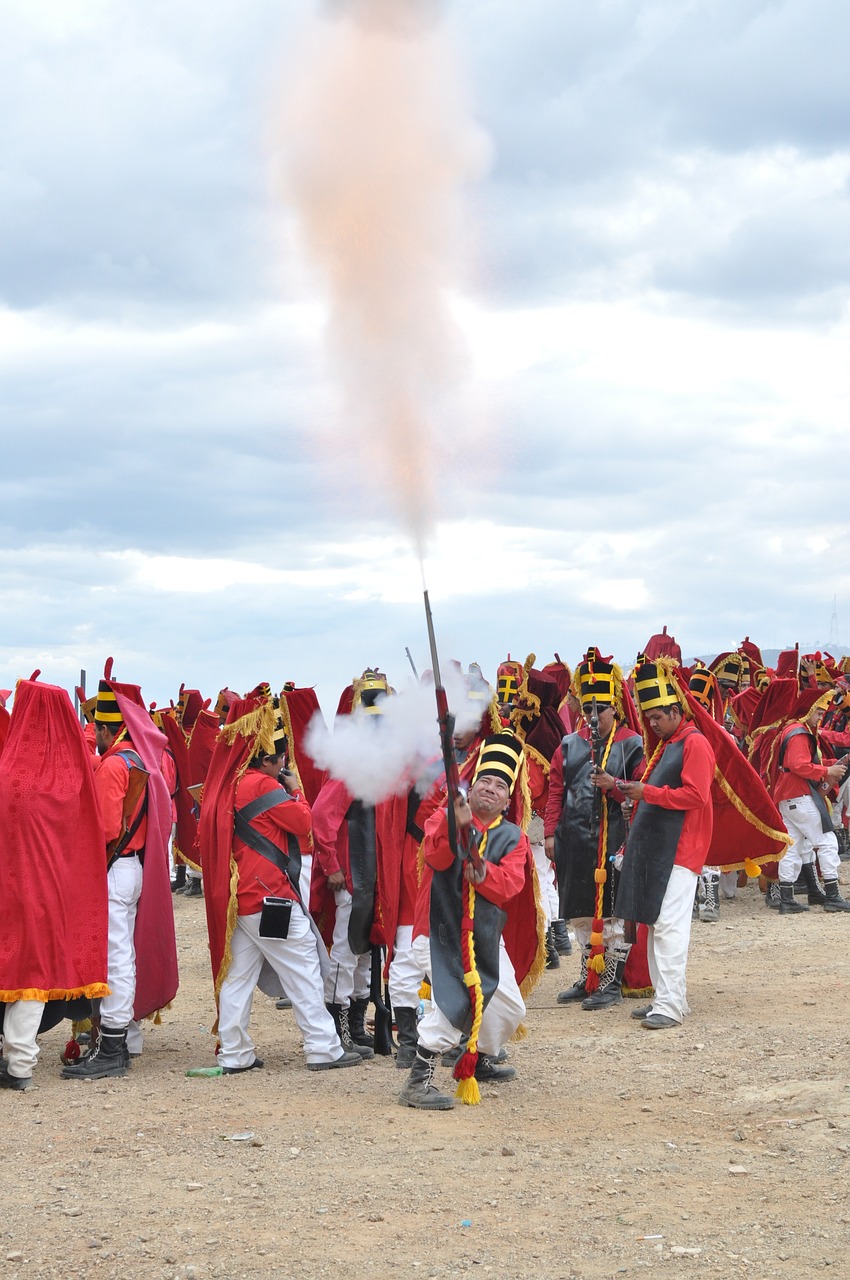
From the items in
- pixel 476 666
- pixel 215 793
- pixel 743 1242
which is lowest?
pixel 743 1242

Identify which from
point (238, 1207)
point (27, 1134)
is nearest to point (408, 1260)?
point (238, 1207)

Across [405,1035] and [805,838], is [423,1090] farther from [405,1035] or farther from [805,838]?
[805,838]

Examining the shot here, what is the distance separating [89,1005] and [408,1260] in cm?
377

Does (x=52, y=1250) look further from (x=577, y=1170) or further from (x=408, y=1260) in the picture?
(x=577, y=1170)

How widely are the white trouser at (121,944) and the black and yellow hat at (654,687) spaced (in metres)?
3.49

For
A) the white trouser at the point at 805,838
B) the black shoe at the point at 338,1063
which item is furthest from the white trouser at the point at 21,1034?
the white trouser at the point at 805,838

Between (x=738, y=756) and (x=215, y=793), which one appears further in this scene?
(x=738, y=756)

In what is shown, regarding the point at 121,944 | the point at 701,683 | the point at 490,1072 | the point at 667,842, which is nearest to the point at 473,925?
the point at 490,1072

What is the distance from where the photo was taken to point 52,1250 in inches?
209

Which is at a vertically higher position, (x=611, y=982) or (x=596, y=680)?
(x=596, y=680)

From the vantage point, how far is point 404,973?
8031mm

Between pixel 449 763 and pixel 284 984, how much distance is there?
2.53 meters

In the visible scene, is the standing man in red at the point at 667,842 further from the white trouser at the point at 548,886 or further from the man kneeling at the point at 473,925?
the white trouser at the point at 548,886

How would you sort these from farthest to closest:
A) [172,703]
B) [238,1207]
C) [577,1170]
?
[172,703]
[577,1170]
[238,1207]
